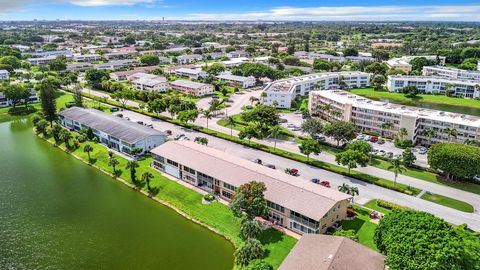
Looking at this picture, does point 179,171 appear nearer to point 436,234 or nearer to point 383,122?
point 436,234

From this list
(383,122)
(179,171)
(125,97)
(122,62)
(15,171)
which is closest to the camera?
(179,171)

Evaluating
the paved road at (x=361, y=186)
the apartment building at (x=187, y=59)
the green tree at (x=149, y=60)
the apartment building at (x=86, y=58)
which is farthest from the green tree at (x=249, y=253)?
the apartment building at (x=86, y=58)

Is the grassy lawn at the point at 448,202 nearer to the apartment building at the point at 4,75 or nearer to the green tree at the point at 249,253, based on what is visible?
the green tree at the point at 249,253

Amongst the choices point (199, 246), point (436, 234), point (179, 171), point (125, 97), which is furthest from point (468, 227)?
point (125, 97)

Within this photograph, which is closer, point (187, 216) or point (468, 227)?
point (468, 227)

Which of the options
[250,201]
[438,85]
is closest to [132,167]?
[250,201]

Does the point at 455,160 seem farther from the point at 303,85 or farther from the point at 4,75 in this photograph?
the point at 4,75
